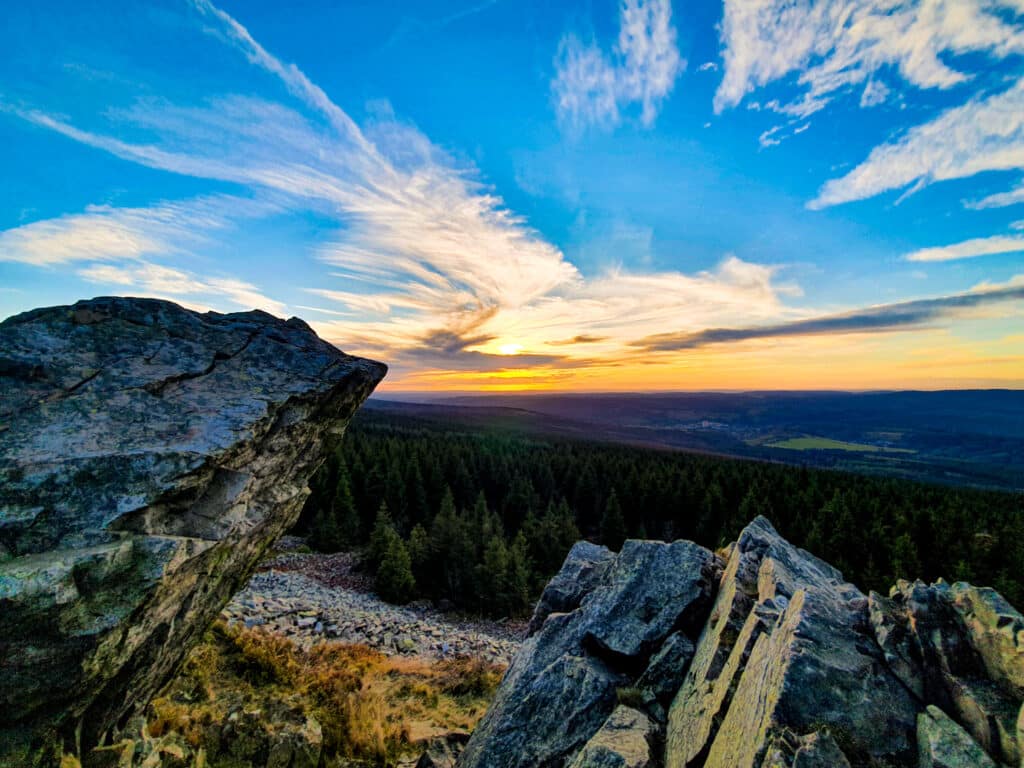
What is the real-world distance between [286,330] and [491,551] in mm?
26336

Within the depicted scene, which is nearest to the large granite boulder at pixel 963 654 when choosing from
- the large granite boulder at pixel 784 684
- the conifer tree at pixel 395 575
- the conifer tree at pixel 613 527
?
the large granite boulder at pixel 784 684

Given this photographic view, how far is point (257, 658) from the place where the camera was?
13.2 meters

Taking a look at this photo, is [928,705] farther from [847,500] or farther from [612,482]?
[612,482]

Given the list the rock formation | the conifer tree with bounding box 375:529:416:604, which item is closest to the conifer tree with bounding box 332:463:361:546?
the conifer tree with bounding box 375:529:416:604

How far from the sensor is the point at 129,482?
688 centimetres

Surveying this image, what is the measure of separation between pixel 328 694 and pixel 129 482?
9826 mm

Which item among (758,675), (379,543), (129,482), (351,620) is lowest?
(351,620)

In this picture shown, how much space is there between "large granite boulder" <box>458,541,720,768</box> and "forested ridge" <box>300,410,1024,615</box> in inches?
885

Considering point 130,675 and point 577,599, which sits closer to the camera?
point 130,675

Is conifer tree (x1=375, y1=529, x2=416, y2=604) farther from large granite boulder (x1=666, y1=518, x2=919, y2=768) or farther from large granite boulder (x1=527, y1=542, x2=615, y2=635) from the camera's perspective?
large granite boulder (x1=666, y1=518, x2=919, y2=768)

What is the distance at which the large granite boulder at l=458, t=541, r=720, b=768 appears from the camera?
29.6 ft

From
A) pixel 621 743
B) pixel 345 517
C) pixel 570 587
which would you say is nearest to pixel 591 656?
pixel 621 743

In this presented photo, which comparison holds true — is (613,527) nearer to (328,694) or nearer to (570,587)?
(570,587)

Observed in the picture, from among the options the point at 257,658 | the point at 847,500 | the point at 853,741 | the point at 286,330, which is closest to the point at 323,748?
the point at 257,658
